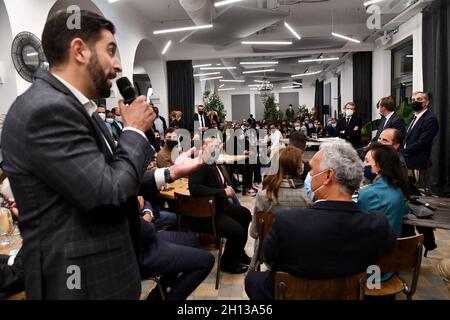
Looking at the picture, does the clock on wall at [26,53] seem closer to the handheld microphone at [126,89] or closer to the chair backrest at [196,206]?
the chair backrest at [196,206]

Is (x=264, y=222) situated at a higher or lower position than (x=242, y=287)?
higher

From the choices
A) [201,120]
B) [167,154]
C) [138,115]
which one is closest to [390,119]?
[167,154]

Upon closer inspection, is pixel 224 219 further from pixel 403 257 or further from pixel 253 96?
pixel 253 96

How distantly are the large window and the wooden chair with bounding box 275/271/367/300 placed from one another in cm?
798

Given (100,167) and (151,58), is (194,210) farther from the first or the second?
(151,58)

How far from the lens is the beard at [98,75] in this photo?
996 millimetres

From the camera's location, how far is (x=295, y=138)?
4609mm

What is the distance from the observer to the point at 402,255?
1.81 m

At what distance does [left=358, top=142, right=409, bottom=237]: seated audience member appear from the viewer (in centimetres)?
206

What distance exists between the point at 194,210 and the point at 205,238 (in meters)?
1.16

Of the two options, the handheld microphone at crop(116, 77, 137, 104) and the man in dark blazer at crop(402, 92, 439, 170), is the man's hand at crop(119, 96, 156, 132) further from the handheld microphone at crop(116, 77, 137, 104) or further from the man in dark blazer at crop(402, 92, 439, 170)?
the man in dark blazer at crop(402, 92, 439, 170)

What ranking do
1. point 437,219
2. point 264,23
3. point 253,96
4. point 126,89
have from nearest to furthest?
point 126,89 → point 437,219 → point 264,23 → point 253,96

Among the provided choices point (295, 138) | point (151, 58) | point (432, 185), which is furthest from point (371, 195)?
point (151, 58)

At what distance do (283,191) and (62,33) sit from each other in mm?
1892
